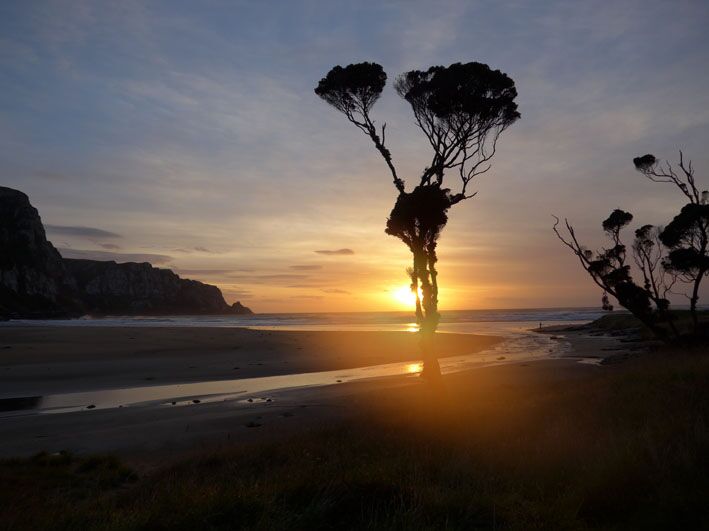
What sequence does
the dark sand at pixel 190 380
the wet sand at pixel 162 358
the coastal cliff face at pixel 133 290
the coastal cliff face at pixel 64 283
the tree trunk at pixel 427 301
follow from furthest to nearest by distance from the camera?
the coastal cliff face at pixel 133 290 < the coastal cliff face at pixel 64 283 < the wet sand at pixel 162 358 < the tree trunk at pixel 427 301 < the dark sand at pixel 190 380

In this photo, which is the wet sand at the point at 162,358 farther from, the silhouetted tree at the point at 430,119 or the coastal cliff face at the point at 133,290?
the coastal cliff face at the point at 133,290

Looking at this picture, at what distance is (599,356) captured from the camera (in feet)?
112

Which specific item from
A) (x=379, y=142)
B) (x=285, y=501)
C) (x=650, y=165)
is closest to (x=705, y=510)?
(x=285, y=501)

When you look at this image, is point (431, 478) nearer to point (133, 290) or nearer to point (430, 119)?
point (430, 119)

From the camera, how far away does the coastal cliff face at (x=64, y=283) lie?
130125 mm

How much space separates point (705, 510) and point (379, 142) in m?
16.7

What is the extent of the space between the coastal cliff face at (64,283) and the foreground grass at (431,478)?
124 metres

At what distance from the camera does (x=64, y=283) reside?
528ft

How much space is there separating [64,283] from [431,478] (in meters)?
181

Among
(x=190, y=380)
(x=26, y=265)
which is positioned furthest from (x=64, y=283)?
(x=190, y=380)

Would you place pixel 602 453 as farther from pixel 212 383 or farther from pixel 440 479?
pixel 212 383

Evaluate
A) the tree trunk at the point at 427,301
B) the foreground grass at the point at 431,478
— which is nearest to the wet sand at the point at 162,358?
the tree trunk at the point at 427,301

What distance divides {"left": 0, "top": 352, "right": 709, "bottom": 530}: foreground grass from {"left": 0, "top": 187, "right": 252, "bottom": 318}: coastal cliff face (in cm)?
12385

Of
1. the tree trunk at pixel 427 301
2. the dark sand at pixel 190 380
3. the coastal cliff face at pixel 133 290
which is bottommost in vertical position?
the dark sand at pixel 190 380
